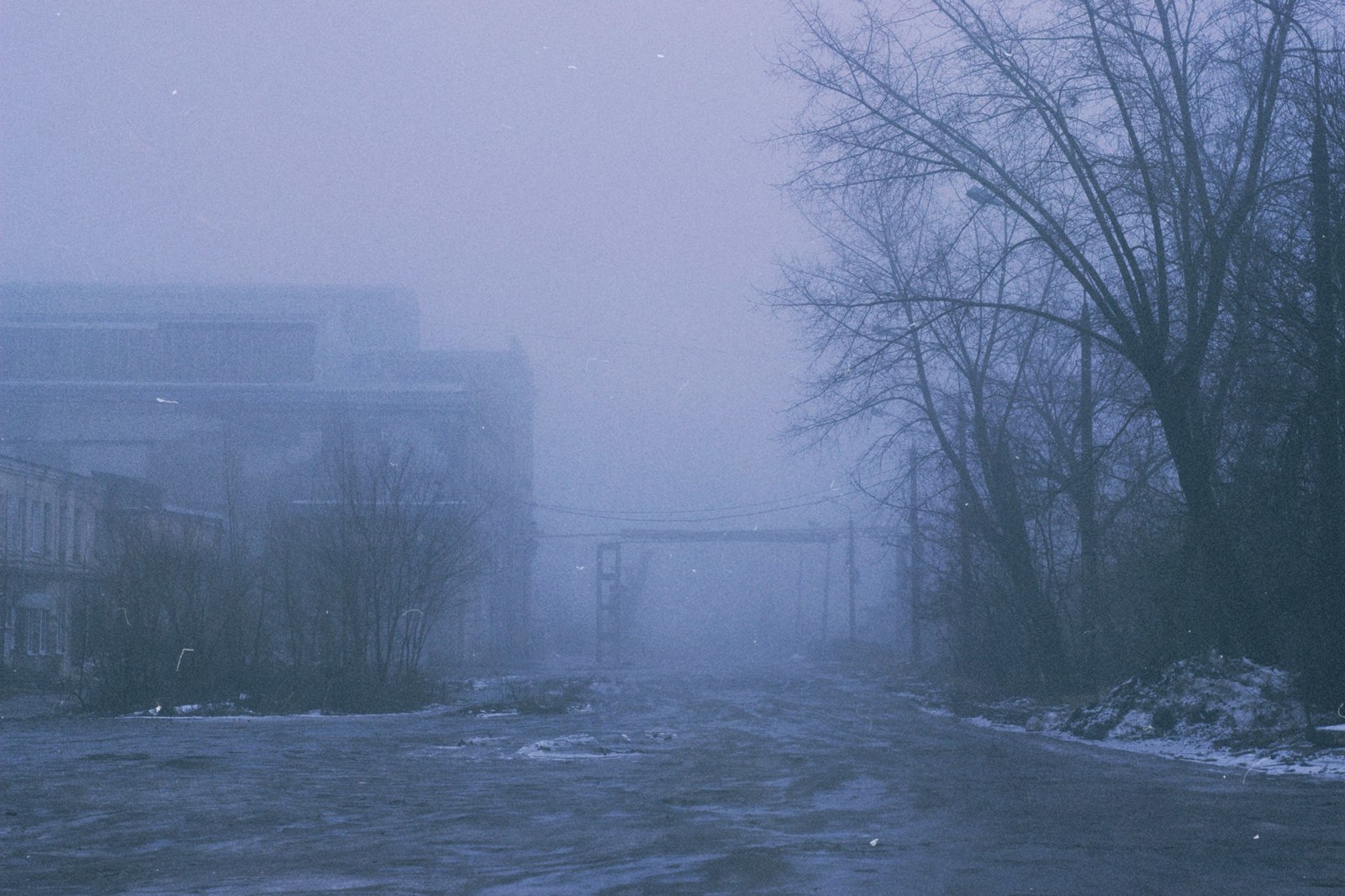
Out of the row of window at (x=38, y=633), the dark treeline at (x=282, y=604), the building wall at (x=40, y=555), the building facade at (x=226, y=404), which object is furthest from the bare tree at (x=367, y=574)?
the building facade at (x=226, y=404)

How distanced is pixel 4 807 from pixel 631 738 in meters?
8.97

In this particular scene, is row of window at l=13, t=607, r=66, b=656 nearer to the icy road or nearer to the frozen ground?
the icy road

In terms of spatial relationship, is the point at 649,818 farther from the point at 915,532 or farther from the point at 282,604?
the point at 915,532

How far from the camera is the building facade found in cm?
6084

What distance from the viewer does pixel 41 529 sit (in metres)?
43.5

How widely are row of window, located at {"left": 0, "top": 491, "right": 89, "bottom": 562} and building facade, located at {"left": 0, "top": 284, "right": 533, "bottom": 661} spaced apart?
9.39m

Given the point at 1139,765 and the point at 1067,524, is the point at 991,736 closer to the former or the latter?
the point at 1139,765

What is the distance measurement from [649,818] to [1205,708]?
9.47 metres

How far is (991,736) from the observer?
18.5m

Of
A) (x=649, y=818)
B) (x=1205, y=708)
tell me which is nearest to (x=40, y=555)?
(x=1205, y=708)

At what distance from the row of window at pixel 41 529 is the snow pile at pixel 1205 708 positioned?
3283 cm

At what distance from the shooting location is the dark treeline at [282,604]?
25.4 metres

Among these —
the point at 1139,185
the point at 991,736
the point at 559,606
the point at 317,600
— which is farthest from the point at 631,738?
the point at 559,606

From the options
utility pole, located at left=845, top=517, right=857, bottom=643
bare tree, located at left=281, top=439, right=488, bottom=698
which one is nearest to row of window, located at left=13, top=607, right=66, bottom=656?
bare tree, located at left=281, top=439, right=488, bottom=698
